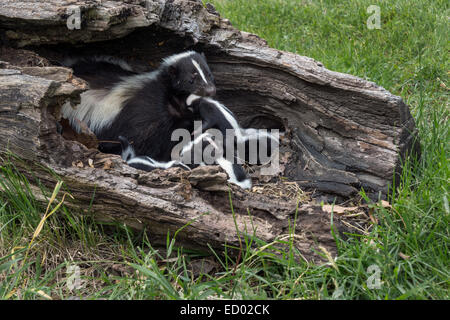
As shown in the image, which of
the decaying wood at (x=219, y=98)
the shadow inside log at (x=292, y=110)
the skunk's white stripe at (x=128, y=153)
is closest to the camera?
the decaying wood at (x=219, y=98)

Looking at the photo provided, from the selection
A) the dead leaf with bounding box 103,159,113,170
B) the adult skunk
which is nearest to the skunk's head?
the adult skunk

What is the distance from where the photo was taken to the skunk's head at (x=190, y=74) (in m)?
3.46

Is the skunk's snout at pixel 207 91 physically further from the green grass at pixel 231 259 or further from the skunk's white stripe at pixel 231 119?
the green grass at pixel 231 259

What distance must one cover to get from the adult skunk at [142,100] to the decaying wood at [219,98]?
14cm

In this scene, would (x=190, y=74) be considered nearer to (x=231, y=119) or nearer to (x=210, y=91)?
(x=210, y=91)

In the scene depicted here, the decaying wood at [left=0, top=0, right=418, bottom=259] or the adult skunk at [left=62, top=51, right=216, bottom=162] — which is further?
the adult skunk at [left=62, top=51, right=216, bottom=162]

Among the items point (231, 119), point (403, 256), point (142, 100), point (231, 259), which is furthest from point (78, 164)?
point (403, 256)

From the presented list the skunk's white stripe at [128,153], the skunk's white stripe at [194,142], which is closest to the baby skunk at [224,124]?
the skunk's white stripe at [194,142]

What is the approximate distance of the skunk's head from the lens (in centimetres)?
346

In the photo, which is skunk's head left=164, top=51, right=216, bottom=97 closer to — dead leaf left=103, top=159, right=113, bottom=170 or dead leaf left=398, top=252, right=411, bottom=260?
dead leaf left=103, top=159, right=113, bottom=170

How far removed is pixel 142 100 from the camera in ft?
11.5

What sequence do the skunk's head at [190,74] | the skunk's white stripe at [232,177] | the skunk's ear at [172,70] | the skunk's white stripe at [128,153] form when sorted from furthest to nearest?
the skunk's ear at [172,70] → the skunk's head at [190,74] → the skunk's white stripe at [128,153] → the skunk's white stripe at [232,177]

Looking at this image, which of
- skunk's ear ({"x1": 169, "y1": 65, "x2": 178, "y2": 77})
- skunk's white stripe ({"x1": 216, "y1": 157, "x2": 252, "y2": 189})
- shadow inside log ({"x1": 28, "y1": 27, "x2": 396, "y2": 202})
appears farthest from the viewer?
skunk's ear ({"x1": 169, "y1": 65, "x2": 178, "y2": 77})

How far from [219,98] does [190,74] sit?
0.41 m
